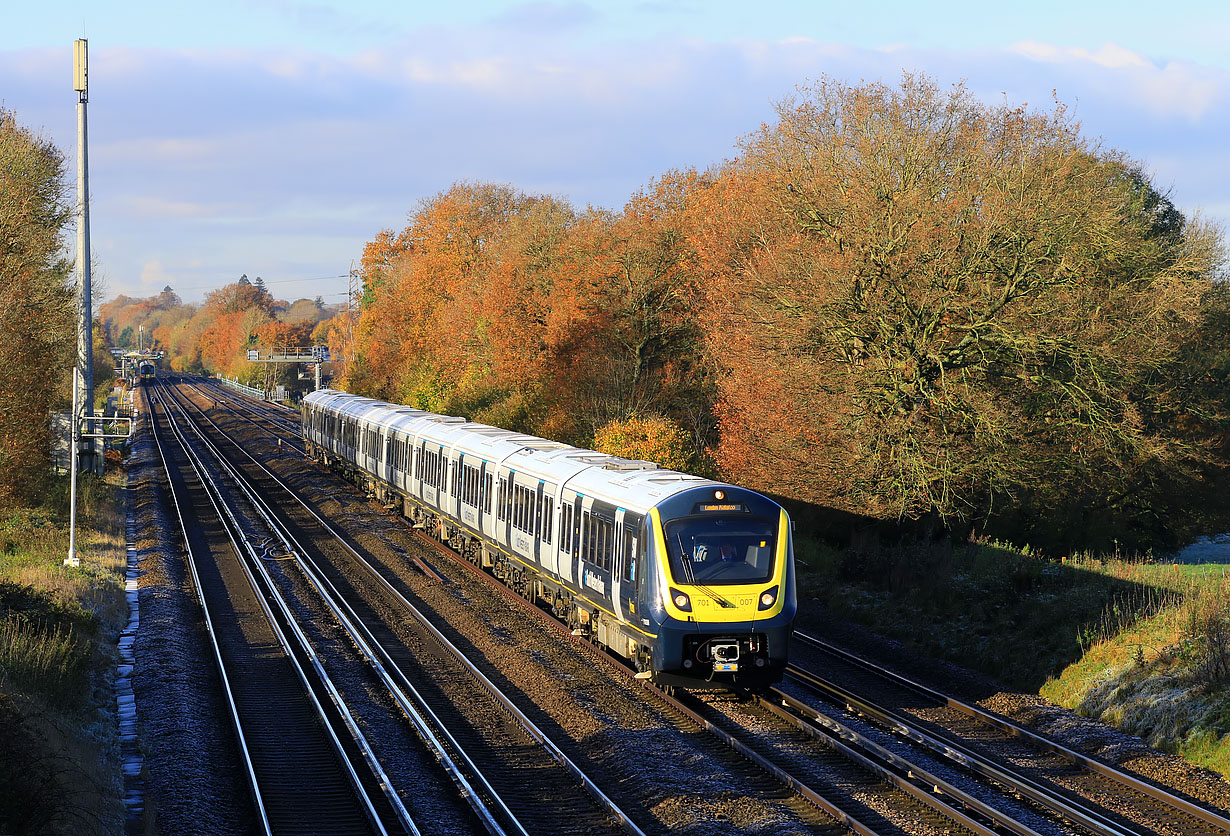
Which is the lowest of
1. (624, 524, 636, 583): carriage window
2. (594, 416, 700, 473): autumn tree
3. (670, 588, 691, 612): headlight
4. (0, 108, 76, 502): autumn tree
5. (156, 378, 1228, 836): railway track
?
(156, 378, 1228, 836): railway track

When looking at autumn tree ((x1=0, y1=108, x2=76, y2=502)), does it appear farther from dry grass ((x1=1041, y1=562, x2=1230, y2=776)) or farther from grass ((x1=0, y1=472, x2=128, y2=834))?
dry grass ((x1=1041, y1=562, x2=1230, y2=776))

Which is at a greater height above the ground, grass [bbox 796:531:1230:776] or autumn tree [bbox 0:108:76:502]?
autumn tree [bbox 0:108:76:502]

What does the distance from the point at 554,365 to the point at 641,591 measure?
1065 inches

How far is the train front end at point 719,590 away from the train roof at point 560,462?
1.62 ft

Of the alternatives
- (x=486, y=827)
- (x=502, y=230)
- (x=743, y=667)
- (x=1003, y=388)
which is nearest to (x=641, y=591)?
(x=743, y=667)

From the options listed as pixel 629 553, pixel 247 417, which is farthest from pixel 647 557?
pixel 247 417

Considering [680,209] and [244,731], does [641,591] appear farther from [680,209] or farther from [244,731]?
[680,209]

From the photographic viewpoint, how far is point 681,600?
1382 centimetres

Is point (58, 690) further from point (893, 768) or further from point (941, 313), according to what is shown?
point (941, 313)

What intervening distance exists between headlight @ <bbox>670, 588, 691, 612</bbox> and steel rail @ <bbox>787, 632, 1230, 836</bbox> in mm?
2739

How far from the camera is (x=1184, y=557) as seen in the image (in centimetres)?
3372

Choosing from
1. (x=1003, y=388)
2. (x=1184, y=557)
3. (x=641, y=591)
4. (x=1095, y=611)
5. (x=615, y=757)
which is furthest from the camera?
(x=1184, y=557)

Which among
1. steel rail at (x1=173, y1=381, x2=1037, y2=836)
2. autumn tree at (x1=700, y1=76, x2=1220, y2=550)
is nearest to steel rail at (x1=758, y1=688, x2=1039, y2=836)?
steel rail at (x1=173, y1=381, x2=1037, y2=836)

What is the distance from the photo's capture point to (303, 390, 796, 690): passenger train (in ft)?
45.7
